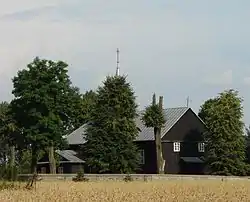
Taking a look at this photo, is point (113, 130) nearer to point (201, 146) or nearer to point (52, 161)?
→ point (52, 161)

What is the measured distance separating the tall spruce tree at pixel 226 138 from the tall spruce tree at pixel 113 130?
8255 millimetres

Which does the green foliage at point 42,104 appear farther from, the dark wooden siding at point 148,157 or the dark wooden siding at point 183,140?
the dark wooden siding at point 183,140

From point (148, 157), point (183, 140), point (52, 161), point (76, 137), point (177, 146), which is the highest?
point (76, 137)

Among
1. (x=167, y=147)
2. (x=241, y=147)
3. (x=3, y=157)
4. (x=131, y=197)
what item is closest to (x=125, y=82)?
(x=167, y=147)

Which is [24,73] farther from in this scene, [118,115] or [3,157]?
[3,157]

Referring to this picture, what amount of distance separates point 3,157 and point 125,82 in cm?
3819

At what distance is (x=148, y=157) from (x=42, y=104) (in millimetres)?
14470

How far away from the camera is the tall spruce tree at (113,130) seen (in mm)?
76062

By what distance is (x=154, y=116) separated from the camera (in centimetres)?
7662

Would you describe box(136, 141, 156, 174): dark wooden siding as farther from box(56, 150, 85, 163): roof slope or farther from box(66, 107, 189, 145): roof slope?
box(56, 150, 85, 163): roof slope

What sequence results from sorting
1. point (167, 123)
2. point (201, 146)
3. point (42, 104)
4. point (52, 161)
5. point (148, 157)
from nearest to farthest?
point (42, 104) → point (52, 161) → point (148, 157) → point (167, 123) → point (201, 146)

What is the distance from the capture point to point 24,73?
78.1m

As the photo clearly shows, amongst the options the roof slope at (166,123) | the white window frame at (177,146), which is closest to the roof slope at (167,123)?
the roof slope at (166,123)


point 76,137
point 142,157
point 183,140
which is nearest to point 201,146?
point 183,140
